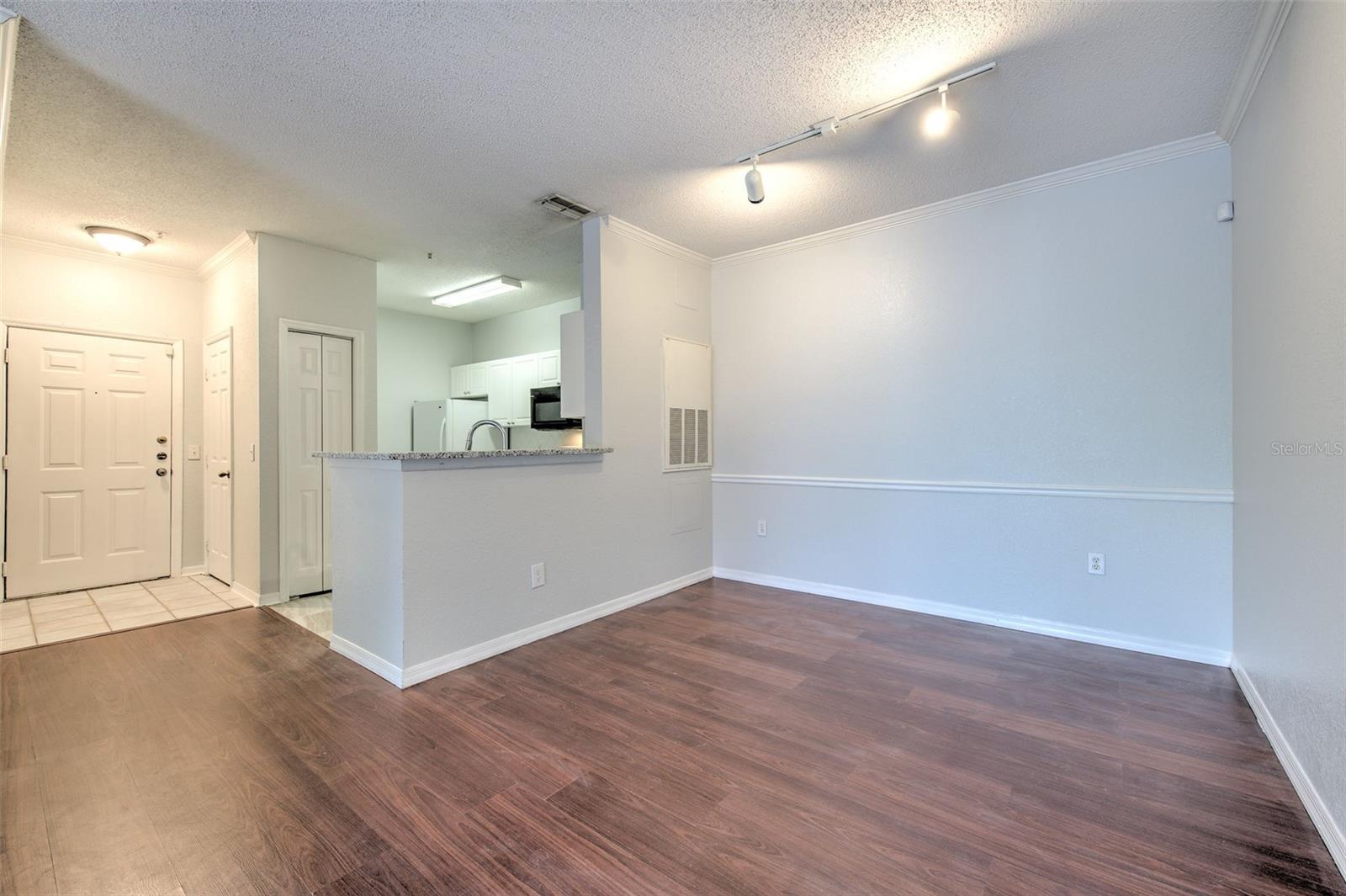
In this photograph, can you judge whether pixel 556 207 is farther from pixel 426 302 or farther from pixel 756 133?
pixel 426 302

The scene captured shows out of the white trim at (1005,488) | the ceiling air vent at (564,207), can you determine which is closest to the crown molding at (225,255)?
the ceiling air vent at (564,207)

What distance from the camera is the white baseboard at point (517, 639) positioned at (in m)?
2.66

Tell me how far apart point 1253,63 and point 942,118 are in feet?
3.59

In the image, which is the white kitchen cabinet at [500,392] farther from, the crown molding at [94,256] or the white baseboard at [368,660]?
the white baseboard at [368,660]

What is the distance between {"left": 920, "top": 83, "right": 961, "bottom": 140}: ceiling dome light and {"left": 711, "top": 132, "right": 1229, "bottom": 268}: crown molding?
107 cm

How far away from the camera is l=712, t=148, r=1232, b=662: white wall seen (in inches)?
→ 109

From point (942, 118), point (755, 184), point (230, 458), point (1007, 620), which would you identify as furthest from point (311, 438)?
point (1007, 620)

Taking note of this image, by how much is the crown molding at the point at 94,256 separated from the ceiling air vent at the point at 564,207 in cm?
341

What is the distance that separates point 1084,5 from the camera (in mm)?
1894

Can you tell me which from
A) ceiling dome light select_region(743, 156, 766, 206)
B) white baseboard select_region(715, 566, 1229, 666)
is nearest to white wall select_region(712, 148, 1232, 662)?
white baseboard select_region(715, 566, 1229, 666)

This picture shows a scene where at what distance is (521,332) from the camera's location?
6.34m

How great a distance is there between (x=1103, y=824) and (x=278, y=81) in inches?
150

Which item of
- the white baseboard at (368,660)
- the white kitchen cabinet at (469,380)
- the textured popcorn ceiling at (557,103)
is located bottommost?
the white baseboard at (368,660)

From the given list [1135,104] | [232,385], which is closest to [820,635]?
[1135,104]
